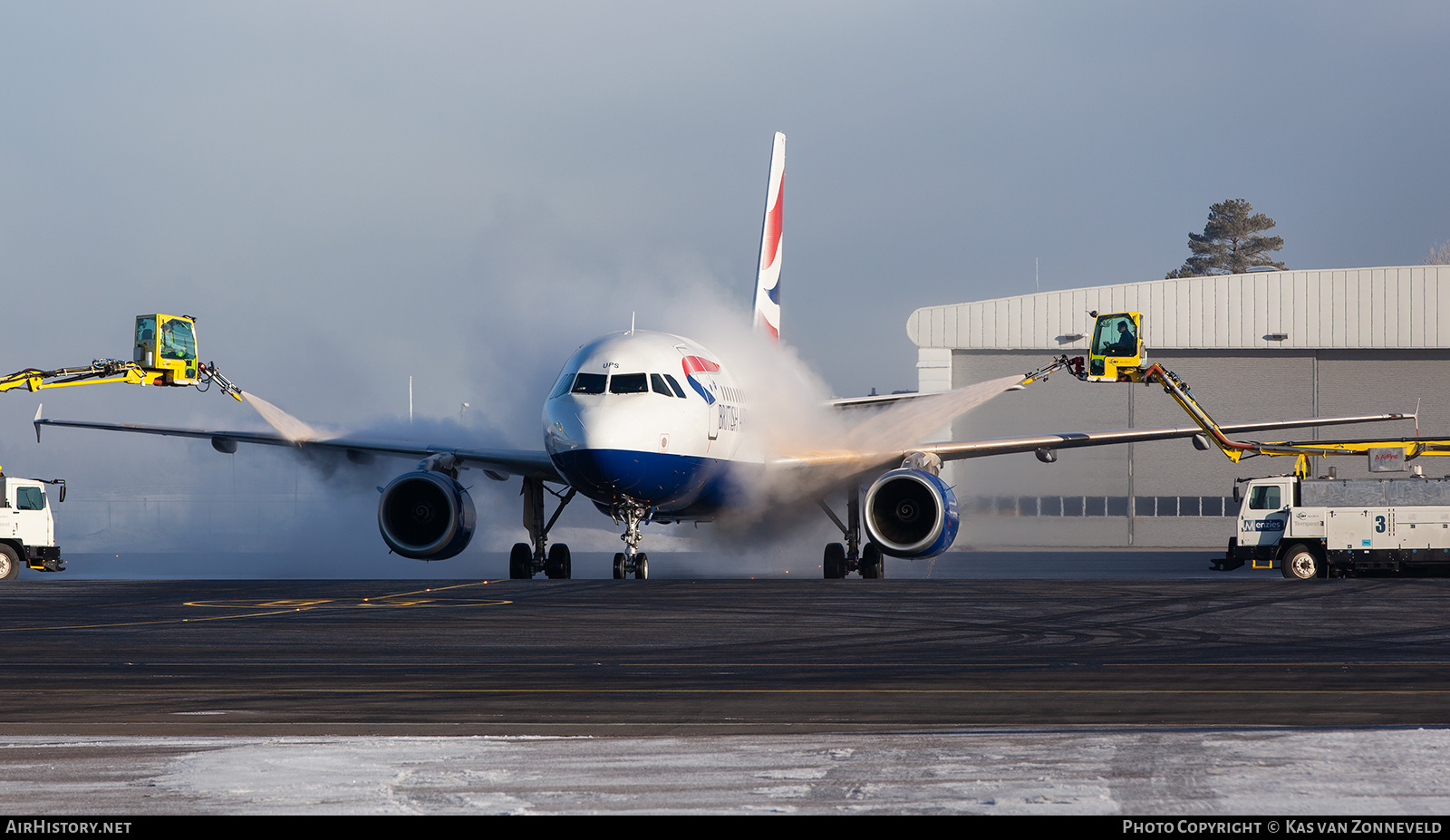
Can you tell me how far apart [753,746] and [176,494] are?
8803cm

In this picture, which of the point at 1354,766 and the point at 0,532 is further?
the point at 0,532

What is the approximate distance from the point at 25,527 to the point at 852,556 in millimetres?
18824

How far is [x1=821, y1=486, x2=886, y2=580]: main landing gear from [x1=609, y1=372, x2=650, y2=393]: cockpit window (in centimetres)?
659

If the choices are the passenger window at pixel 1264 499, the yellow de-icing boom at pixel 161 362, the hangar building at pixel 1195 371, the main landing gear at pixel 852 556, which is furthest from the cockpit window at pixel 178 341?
the hangar building at pixel 1195 371

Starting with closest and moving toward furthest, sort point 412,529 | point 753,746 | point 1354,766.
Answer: point 1354,766 → point 753,746 → point 412,529

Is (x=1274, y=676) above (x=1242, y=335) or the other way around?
the other way around

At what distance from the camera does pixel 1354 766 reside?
246 inches

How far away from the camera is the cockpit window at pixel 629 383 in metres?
24.1

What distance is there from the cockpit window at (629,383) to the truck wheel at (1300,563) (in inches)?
674

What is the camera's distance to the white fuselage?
23.4 m

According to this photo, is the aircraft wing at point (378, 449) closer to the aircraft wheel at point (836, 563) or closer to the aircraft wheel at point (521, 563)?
the aircraft wheel at point (521, 563)
